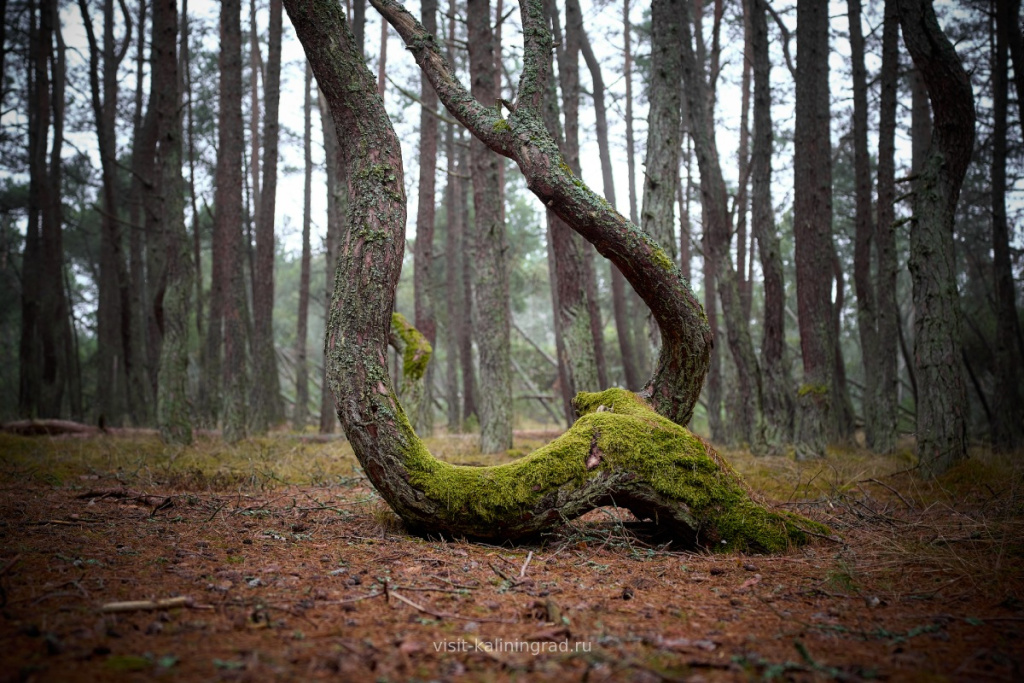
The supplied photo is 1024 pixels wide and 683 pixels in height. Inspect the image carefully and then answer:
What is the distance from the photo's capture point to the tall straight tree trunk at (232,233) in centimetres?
980

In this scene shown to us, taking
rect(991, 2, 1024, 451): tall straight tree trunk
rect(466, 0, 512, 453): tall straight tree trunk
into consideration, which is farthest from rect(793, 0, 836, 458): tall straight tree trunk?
rect(466, 0, 512, 453): tall straight tree trunk

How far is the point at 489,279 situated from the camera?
905 centimetres

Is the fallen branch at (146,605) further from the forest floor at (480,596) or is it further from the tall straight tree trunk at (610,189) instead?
the tall straight tree trunk at (610,189)

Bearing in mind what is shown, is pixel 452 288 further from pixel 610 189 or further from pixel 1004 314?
pixel 1004 314

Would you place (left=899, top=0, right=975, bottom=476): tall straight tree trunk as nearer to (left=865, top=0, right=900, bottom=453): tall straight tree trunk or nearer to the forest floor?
the forest floor

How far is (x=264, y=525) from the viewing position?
4062mm

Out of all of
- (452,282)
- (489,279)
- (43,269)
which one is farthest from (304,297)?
(489,279)

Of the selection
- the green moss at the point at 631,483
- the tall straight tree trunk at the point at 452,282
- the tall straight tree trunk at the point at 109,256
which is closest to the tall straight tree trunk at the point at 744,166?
the tall straight tree trunk at the point at 452,282

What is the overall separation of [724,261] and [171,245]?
27.8 ft

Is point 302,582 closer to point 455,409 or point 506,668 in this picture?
point 506,668

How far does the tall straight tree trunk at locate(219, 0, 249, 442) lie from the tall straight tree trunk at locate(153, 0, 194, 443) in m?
0.89

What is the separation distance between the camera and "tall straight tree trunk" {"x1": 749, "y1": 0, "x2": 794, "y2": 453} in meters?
9.19

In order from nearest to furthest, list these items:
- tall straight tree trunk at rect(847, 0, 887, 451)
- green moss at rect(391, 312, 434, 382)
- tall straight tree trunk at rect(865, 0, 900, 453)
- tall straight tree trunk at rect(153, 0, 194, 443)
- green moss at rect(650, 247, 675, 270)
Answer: green moss at rect(650, 247, 675, 270)
green moss at rect(391, 312, 434, 382)
tall straight tree trunk at rect(153, 0, 194, 443)
tall straight tree trunk at rect(865, 0, 900, 453)
tall straight tree trunk at rect(847, 0, 887, 451)

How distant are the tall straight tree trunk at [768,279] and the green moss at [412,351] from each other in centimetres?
523
